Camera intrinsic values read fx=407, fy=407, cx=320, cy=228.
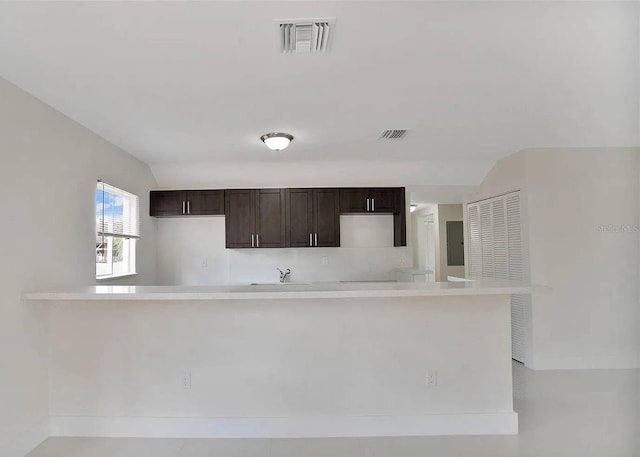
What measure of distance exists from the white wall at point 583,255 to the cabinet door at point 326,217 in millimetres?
2267

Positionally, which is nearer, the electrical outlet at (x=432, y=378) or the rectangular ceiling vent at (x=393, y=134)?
the electrical outlet at (x=432, y=378)

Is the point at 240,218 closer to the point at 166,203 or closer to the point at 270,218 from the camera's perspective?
the point at 270,218

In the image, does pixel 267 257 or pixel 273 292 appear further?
pixel 267 257

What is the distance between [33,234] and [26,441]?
139cm

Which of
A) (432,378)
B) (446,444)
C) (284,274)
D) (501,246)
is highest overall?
(501,246)

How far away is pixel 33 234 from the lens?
284cm

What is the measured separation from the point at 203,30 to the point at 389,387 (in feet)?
8.59

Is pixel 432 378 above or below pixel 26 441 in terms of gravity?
above

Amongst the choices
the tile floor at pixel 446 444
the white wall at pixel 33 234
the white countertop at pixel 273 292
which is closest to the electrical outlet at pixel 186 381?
the tile floor at pixel 446 444

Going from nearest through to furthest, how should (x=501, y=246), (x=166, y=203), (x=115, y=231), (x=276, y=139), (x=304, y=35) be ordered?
(x=304, y=35)
(x=276, y=139)
(x=115, y=231)
(x=501, y=246)
(x=166, y=203)

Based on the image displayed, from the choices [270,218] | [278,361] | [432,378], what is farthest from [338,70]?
[270,218]

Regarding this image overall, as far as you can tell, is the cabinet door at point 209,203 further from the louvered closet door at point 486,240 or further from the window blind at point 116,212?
the louvered closet door at point 486,240

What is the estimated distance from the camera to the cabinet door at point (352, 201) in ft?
17.9

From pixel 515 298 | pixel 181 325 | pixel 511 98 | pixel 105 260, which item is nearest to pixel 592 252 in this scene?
pixel 515 298
